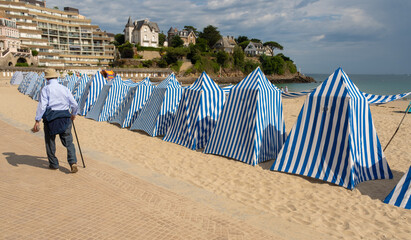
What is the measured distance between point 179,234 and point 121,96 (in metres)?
9.62

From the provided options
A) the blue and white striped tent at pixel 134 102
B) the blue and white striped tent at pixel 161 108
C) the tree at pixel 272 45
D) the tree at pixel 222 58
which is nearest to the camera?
the blue and white striped tent at pixel 161 108

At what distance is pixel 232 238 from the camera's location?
379 centimetres

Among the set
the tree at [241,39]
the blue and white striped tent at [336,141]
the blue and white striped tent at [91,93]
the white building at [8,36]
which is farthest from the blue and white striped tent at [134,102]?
the tree at [241,39]

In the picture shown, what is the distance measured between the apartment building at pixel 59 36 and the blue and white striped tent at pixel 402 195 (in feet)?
254

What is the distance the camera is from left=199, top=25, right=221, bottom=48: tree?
101m

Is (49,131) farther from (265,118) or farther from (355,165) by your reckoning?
(355,165)

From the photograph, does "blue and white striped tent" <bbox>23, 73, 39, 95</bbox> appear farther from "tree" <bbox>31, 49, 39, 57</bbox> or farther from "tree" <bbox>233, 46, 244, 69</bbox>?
"tree" <bbox>233, 46, 244, 69</bbox>

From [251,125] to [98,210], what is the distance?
398 cm

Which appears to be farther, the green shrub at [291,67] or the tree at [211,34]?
the green shrub at [291,67]

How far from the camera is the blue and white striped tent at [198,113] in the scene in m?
8.57

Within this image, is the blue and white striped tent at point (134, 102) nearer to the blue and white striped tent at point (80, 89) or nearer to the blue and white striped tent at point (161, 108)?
the blue and white striped tent at point (161, 108)

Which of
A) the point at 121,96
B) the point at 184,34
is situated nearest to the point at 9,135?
the point at 121,96

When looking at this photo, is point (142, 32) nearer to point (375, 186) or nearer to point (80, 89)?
point (80, 89)

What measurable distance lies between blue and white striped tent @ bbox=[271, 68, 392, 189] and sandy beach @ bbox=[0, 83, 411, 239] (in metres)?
0.22
